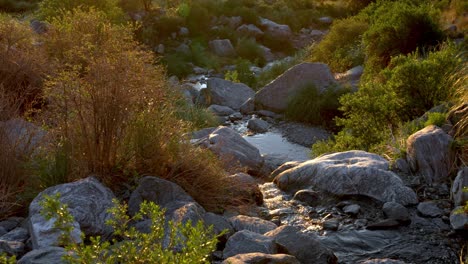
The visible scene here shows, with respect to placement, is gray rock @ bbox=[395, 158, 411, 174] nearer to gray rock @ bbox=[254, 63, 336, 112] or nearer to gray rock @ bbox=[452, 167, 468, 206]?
gray rock @ bbox=[452, 167, 468, 206]

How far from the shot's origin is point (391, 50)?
14.6m

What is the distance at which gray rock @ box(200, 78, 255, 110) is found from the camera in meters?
15.6

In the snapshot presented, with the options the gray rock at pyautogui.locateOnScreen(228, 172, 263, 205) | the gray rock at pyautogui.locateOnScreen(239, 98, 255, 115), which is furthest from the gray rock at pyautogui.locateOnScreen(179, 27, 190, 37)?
the gray rock at pyautogui.locateOnScreen(228, 172, 263, 205)

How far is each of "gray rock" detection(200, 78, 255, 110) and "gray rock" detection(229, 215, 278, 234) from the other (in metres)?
8.57

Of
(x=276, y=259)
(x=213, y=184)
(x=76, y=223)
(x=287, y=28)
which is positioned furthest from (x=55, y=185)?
(x=287, y=28)

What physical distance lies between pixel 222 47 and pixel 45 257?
1902 centimetres

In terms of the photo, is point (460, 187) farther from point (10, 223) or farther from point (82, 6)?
point (82, 6)

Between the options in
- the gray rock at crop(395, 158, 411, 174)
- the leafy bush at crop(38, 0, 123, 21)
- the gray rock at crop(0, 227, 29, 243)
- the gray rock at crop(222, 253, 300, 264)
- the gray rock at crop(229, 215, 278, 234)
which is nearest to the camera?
the gray rock at crop(222, 253, 300, 264)

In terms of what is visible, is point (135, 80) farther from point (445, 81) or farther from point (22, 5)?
point (22, 5)

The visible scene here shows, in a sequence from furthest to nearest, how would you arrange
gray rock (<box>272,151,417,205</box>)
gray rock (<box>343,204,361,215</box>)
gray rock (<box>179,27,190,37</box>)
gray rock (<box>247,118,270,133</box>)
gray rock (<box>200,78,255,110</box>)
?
1. gray rock (<box>179,27,190,37</box>)
2. gray rock (<box>200,78,255,110</box>)
3. gray rock (<box>247,118,270,133</box>)
4. gray rock (<box>272,151,417,205</box>)
5. gray rock (<box>343,204,361,215</box>)

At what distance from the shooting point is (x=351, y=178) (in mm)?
8203

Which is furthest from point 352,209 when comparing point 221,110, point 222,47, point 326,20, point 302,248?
point 326,20

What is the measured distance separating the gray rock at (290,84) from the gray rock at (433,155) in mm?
6319

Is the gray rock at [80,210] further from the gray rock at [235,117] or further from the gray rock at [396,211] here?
the gray rock at [235,117]
